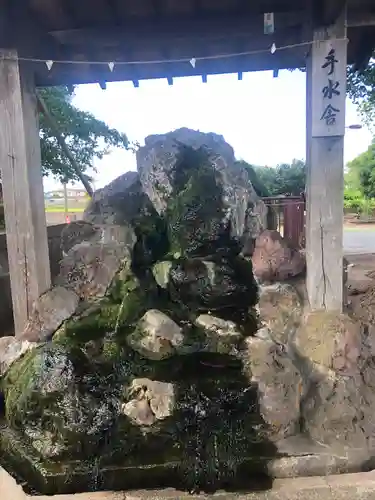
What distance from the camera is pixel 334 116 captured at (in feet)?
11.6

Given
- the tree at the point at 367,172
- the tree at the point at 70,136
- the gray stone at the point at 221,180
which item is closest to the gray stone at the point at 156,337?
the gray stone at the point at 221,180

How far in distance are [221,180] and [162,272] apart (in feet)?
4.38

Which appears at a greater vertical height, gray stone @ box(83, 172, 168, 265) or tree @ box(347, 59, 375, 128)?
tree @ box(347, 59, 375, 128)

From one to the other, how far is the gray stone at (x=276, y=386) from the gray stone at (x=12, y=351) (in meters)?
2.15

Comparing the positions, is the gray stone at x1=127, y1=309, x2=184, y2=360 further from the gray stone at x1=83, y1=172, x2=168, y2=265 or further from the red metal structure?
the red metal structure

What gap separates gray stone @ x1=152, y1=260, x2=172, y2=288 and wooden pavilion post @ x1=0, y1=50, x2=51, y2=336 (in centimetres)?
116

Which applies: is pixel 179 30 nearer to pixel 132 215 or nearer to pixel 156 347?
pixel 132 215

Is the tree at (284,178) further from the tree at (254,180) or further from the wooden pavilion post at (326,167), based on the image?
the wooden pavilion post at (326,167)

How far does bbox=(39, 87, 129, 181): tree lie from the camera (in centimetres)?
882

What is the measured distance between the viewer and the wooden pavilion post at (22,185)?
12.9 ft

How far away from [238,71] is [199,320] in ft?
11.3

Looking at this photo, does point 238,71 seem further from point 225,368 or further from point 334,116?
point 225,368

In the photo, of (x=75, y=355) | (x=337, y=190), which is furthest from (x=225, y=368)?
(x=337, y=190)

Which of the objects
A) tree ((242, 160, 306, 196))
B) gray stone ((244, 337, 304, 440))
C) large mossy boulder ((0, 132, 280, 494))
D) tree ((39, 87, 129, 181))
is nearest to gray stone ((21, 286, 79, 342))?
large mossy boulder ((0, 132, 280, 494))
